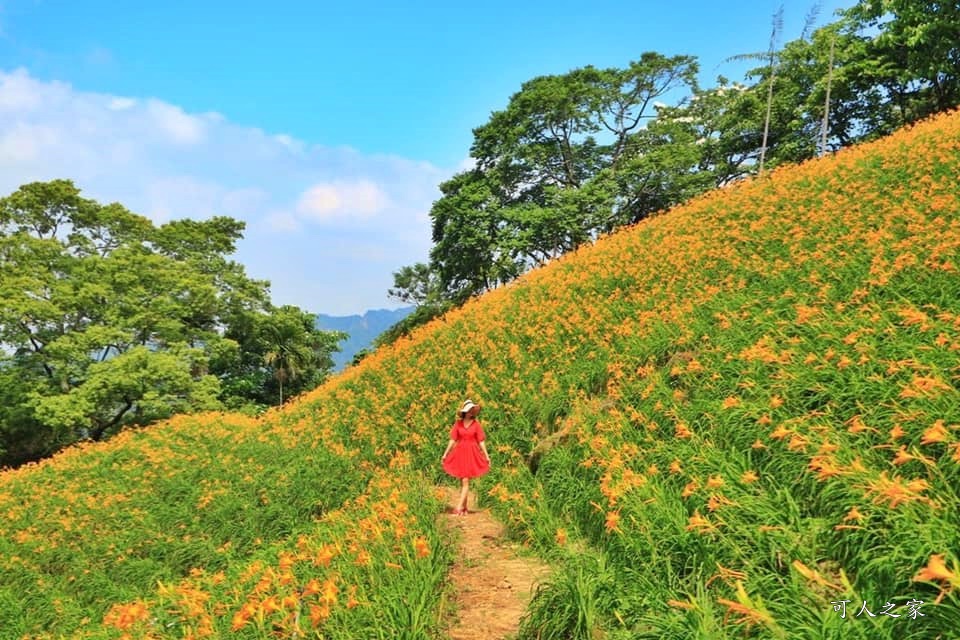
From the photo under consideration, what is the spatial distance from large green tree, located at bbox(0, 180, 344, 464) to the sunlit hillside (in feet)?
20.5

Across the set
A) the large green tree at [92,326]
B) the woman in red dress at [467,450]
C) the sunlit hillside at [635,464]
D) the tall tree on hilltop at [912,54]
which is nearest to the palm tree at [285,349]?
the large green tree at [92,326]

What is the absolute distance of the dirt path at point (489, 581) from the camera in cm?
342

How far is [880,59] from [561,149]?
12767 mm

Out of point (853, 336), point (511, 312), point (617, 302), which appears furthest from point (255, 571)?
point (511, 312)

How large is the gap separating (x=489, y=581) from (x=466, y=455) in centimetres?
232

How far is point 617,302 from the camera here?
8836mm

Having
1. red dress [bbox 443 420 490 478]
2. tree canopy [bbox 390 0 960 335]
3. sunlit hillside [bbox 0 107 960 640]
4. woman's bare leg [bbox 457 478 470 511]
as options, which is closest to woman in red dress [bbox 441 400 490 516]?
red dress [bbox 443 420 490 478]

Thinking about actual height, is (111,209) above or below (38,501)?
above

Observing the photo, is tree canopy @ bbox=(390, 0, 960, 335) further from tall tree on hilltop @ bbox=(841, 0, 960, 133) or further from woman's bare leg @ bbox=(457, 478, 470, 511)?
woman's bare leg @ bbox=(457, 478, 470, 511)

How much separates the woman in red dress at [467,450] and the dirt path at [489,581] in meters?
0.78

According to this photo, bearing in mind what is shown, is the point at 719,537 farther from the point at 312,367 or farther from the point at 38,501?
the point at 312,367

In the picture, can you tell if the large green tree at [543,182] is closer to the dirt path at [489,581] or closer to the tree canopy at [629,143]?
the tree canopy at [629,143]

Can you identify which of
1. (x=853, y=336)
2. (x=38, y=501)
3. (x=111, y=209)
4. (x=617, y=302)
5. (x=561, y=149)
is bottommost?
(x=38, y=501)

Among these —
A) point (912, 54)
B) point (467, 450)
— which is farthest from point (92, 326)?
point (912, 54)
